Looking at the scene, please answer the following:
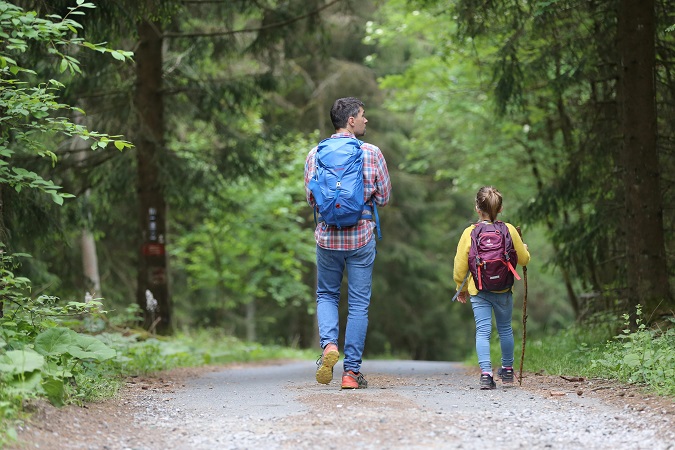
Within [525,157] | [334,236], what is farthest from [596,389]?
[525,157]

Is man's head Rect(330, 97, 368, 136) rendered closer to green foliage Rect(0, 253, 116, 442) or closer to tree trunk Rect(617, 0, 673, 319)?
green foliage Rect(0, 253, 116, 442)

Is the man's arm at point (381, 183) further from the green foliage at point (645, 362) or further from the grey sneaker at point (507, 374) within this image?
the green foliage at point (645, 362)

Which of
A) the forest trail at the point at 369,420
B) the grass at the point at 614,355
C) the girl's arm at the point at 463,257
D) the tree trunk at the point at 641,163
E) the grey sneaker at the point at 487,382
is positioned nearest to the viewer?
the forest trail at the point at 369,420

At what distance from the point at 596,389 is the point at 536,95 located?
9.82 m

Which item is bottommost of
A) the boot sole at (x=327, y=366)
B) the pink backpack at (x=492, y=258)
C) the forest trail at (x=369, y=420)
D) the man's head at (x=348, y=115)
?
the forest trail at (x=369, y=420)

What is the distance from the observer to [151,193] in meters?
12.9

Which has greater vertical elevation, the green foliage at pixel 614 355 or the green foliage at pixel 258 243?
the green foliage at pixel 258 243

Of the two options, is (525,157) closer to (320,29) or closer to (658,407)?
(320,29)

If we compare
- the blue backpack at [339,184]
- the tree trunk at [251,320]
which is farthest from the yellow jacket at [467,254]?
the tree trunk at [251,320]

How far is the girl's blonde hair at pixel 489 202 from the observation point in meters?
6.86

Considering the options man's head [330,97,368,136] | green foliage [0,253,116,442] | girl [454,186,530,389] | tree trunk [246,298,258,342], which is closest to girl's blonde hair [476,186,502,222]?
girl [454,186,530,389]

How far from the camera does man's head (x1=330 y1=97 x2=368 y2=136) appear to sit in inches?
265

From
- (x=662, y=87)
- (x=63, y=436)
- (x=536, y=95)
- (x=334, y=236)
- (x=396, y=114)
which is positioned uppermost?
(x=396, y=114)

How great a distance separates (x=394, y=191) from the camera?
25.8m
